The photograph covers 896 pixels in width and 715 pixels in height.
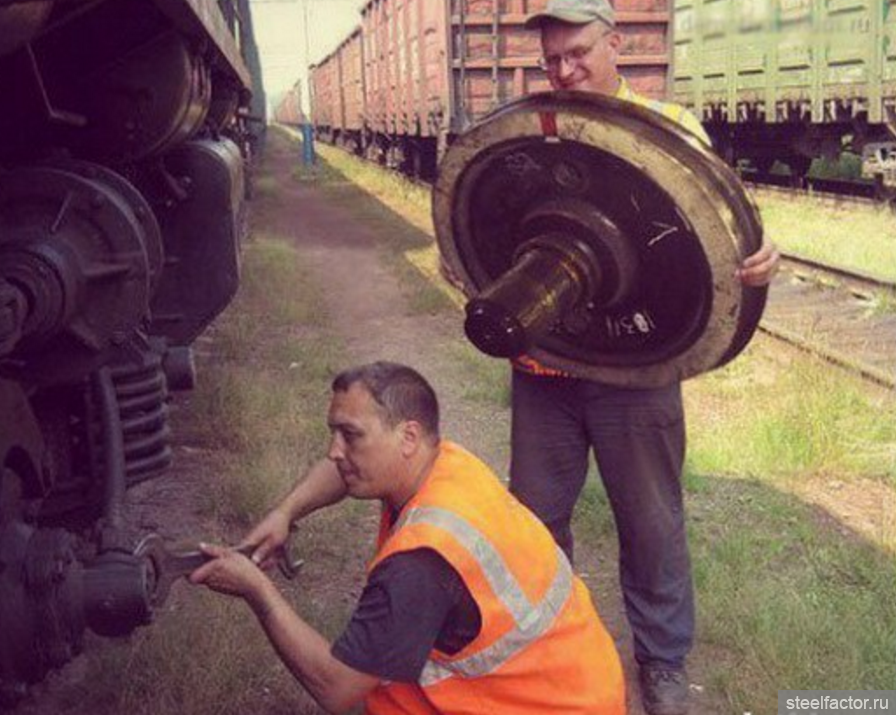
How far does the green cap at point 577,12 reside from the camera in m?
2.90

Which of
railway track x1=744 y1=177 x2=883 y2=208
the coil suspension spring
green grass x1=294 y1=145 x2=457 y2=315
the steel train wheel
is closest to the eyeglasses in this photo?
the steel train wheel

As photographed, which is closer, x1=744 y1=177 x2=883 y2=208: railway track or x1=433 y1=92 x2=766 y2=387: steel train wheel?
x1=433 y1=92 x2=766 y2=387: steel train wheel

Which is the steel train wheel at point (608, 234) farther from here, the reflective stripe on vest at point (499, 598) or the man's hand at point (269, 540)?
the man's hand at point (269, 540)

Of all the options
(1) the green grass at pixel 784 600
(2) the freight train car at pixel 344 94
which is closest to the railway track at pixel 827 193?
(2) the freight train car at pixel 344 94

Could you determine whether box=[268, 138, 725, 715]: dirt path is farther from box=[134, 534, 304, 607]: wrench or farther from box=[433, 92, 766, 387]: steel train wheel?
box=[134, 534, 304, 607]: wrench

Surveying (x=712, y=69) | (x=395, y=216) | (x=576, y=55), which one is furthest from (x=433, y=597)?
(x=712, y=69)

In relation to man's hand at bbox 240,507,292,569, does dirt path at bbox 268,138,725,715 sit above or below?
below

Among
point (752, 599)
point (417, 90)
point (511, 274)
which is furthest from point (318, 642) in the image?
point (417, 90)

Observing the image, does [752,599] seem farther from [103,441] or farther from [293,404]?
[293,404]

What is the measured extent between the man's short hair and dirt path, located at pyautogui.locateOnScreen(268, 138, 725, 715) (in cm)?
161

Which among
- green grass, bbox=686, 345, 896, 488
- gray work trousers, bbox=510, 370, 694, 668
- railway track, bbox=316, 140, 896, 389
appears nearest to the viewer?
gray work trousers, bbox=510, 370, 694, 668

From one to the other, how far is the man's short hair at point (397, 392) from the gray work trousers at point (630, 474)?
990 millimetres

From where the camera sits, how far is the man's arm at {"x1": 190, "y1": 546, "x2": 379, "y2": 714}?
232cm

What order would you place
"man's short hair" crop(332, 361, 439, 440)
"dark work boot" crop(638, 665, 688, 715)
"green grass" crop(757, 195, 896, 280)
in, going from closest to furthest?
1. "man's short hair" crop(332, 361, 439, 440)
2. "dark work boot" crop(638, 665, 688, 715)
3. "green grass" crop(757, 195, 896, 280)
